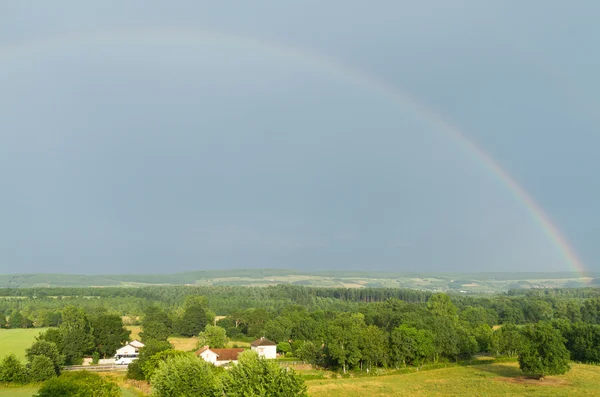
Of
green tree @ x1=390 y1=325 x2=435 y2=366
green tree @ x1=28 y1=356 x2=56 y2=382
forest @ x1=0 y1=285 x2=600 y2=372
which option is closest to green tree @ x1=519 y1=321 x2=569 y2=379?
forest @ x1=0 y1=285 x2=600 y2=372

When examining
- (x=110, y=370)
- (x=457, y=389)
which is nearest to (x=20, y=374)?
(x=110, y=370)

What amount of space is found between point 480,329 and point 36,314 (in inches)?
4519

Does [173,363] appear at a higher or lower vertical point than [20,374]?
higher

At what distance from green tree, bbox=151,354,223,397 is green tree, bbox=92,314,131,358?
47.1 metres

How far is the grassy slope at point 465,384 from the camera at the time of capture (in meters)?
42.9

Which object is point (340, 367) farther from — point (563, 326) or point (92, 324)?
point (92, 324)

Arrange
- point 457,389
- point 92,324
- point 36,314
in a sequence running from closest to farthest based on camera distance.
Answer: point 457,389, point 92,324, point 36,314

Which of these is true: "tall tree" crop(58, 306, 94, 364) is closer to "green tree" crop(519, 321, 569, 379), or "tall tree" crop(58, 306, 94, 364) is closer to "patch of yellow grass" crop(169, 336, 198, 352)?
"patch of yellow grass" crop(169, 336, 198, 352)

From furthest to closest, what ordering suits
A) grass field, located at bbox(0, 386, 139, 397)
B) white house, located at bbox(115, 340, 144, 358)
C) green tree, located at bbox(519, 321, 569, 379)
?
white house, located at bbox(115, 340, 144, 358) → green tree, located at bbox(519, 321, 569, 379) → grass field, located at bbox(0, 386, 139, 397)

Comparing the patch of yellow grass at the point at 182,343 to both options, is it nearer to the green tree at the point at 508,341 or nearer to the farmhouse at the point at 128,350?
the farmhouse at the point at 128,350

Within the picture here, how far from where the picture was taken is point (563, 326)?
71.4 metres

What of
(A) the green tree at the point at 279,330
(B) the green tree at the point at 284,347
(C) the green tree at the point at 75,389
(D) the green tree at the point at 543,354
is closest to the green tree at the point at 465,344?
(D) the green tree at the point at 543,354

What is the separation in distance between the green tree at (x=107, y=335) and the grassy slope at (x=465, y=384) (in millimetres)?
40613

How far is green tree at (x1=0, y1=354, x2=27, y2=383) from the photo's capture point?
168 feet
